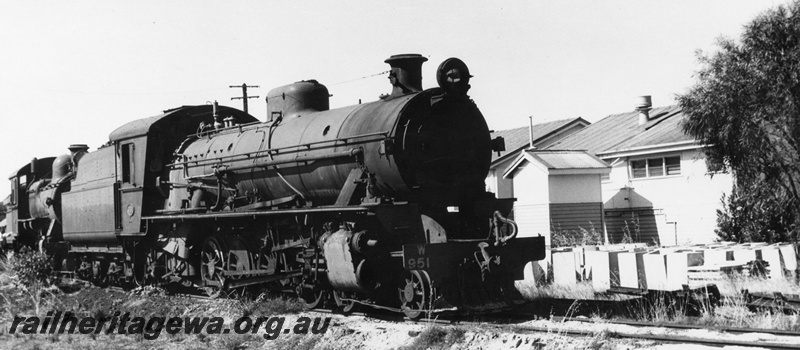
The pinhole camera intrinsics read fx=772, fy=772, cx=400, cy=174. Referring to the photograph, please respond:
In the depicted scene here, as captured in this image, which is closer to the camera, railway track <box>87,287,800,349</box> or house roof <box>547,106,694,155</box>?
railway track <box>87,287,800,349</box>

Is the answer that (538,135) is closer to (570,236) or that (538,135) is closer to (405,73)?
(570,236)

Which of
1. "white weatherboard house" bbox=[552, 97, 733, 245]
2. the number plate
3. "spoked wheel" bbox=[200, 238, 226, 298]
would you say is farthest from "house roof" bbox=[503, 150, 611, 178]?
the number plate

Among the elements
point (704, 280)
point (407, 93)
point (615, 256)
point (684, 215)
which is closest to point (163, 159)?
point (407, 93)

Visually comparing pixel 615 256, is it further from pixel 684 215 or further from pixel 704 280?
pixel 684 215

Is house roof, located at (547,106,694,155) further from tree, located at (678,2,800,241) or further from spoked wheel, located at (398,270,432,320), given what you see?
spoked wheel, located at (398,270,432,320)

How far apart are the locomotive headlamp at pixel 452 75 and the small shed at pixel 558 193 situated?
50.8 ft

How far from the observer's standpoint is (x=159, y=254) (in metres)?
17.4

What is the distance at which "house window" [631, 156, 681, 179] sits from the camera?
29.0 m

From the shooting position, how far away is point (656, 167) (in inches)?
1169

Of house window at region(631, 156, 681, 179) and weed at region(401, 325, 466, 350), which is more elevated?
house window at region(631, 156, 681, 179)

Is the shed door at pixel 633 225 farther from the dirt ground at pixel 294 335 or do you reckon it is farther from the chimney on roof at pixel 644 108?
the dirt ground at pixel 294 335

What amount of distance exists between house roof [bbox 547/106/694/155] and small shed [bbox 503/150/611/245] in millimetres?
2585

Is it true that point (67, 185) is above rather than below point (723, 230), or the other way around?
above

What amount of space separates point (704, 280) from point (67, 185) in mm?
17370
